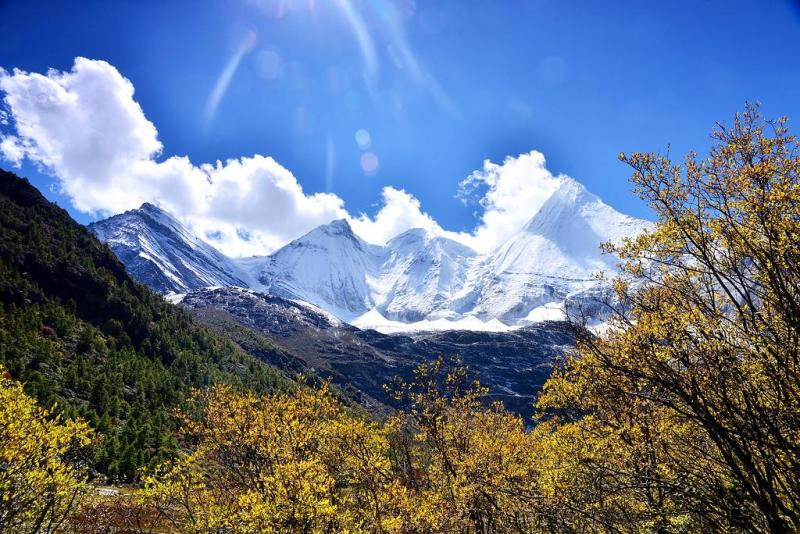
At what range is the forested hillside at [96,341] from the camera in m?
58.3

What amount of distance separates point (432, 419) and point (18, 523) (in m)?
16.4

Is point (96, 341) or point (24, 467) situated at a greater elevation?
point (24, 467)

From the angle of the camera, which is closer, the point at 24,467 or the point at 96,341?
the point at 24,467

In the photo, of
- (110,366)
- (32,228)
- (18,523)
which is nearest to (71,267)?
(32,228)

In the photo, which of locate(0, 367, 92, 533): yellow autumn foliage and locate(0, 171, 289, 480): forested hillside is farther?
locate(0, 171, 289, 480): forested hillside

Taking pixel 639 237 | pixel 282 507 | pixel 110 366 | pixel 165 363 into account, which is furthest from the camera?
pixel 165 363

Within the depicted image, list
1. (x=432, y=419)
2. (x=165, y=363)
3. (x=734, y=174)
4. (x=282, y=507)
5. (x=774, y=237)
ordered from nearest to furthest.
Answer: (x=774, y=237) < (x=734, y=174) < (x=282, y=507) < (x=432, y=419) < (x=165, y=363)

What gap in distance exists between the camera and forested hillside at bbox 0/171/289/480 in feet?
191

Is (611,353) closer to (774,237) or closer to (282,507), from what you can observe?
(774,237)

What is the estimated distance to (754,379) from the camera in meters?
8.88

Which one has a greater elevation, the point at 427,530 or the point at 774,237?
the point at 774,237

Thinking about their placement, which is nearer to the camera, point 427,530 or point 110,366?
point 427,530

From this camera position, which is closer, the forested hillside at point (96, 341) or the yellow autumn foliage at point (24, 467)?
the yellow autumn foliage at point (24, 467)

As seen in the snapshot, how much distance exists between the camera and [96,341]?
9825 cm
